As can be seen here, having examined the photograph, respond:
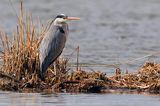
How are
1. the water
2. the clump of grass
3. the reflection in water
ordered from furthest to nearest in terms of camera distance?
the clump of grass, the water, the reflection in water

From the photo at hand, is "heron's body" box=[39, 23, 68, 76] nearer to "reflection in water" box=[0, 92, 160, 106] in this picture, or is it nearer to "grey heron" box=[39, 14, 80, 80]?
"grey heron" box=[39, 14, 80, 80]

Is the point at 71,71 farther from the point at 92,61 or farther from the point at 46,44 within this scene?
the point at 92,61

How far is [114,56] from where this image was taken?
57.0ft

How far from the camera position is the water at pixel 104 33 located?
11.3 m

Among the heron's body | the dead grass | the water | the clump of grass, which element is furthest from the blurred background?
the clump of grass

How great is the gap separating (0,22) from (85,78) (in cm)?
1266

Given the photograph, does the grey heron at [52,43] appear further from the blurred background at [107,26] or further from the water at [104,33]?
the blurred background at [107,26]

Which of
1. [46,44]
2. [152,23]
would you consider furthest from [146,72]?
[152,23]

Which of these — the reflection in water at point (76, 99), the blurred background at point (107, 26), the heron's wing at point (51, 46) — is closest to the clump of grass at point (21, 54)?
the heron's wing at point (51, 46)

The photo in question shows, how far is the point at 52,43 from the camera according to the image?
12664 mm

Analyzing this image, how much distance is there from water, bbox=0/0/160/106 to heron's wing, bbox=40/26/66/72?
0.76 m

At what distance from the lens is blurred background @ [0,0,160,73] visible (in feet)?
57.4

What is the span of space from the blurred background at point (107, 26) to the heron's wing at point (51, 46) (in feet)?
5.19

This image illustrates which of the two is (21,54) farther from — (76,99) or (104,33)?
(104,33)
